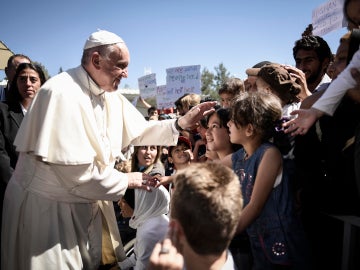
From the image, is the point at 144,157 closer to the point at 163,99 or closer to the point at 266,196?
the point at 266,196

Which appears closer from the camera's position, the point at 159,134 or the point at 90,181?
the point at 90,181

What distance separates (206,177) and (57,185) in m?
1.52

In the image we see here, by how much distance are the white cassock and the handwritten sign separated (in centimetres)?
365

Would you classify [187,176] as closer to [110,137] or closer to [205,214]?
[205,214]

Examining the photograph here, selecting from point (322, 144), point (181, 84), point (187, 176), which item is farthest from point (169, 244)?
point (181, 84)

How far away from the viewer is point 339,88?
1.61m

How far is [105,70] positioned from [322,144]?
184 centimetres

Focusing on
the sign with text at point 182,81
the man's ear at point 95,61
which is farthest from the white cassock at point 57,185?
the sign with text at point 182,81

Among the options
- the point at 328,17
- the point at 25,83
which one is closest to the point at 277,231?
the point at 25,83

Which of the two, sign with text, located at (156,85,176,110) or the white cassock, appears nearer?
the white cassock

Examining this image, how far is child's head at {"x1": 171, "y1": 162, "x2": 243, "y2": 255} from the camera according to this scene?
1158 mm

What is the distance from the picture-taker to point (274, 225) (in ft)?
5.92

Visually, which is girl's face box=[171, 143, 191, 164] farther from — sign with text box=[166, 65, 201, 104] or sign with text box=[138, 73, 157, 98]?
sign with text box=[138, 73, 157, 98]

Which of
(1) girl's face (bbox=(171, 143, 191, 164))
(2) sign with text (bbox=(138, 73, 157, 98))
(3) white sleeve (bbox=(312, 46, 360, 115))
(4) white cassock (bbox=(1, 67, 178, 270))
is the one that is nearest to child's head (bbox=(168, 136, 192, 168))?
(1) girl's face (bbox=(171, 143, 191, 164))
